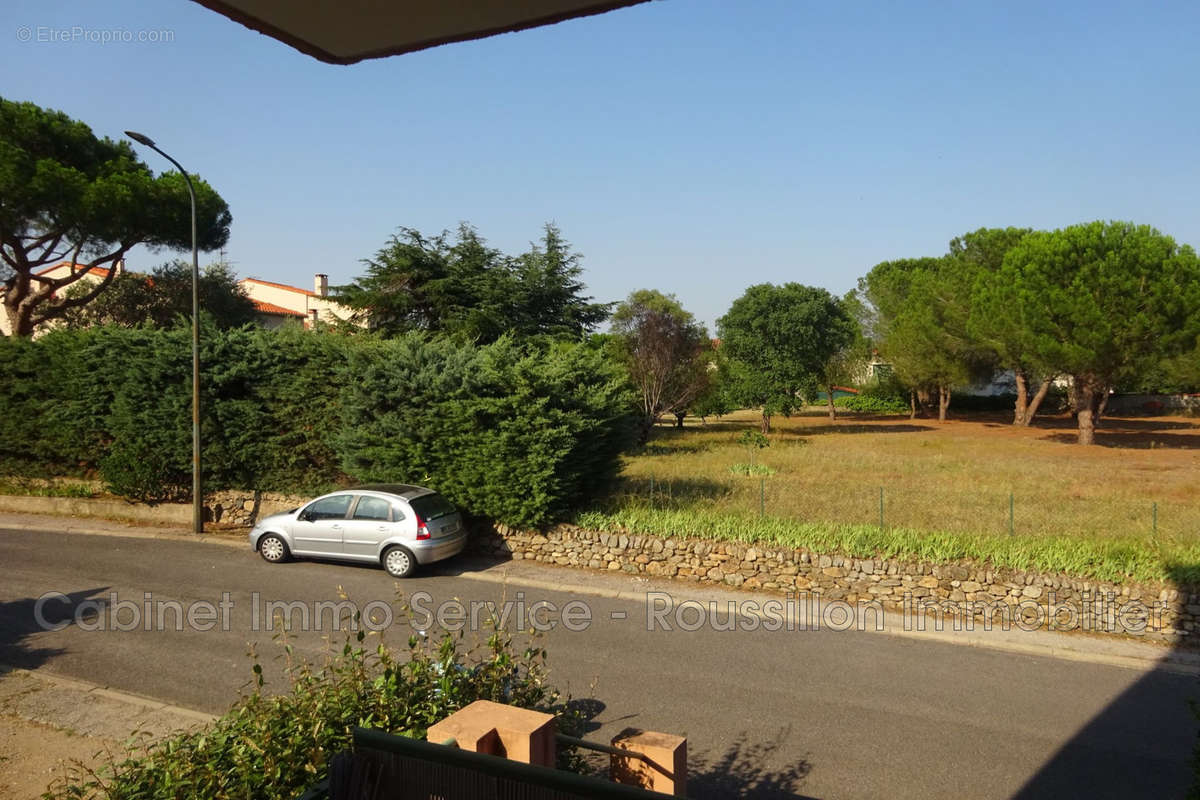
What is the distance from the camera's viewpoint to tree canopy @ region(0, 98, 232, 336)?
23.6m

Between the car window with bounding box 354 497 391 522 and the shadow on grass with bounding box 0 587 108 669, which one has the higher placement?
the car window with bounding box 354 497 391 522

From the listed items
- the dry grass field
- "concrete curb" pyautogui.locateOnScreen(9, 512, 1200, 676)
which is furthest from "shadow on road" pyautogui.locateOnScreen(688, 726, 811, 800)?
the dry grass field

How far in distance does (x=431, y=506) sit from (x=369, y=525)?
1.07 meters

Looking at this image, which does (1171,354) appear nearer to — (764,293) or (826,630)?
(764,293)

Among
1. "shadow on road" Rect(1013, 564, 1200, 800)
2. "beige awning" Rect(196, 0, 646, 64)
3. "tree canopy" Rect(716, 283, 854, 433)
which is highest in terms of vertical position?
"tree canopy" Rect(716, 283, 854, 433)

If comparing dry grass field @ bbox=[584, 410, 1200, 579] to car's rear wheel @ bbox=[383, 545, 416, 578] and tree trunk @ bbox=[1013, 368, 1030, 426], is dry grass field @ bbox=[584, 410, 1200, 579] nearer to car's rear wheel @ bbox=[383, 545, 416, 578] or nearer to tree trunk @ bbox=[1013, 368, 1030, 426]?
car's rear wheel @ bbox=[383, 545, 416, 578]

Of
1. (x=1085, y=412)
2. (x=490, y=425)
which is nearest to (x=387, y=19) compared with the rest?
(x=490, y=425)

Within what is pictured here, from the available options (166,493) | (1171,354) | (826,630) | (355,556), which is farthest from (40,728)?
(1171,354)

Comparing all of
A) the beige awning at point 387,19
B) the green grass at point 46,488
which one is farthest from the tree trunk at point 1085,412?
the beige awning at point 387,19

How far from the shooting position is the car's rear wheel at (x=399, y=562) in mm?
12414

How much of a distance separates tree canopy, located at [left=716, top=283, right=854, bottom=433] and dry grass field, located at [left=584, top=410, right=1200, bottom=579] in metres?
7.04

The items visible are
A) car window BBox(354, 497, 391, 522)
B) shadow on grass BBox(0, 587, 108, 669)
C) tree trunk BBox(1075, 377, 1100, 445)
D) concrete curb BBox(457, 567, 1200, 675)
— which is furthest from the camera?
tree trunk BBox(1075, 377, 1100, 445)

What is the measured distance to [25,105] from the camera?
2408 centimetres

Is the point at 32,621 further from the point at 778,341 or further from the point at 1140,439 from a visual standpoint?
the point at 1140,439
